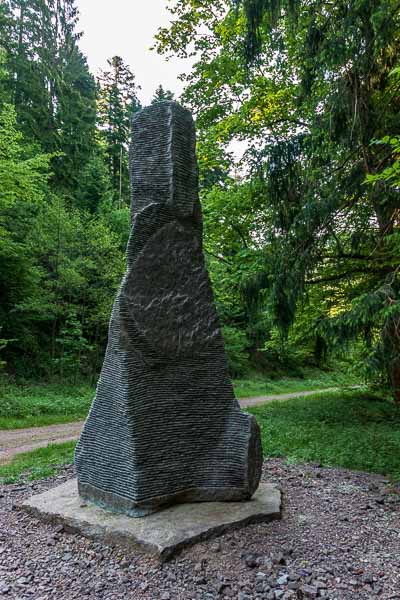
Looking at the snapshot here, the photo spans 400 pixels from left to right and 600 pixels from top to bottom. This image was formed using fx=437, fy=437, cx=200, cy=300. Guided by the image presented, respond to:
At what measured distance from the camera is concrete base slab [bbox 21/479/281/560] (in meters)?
3.10

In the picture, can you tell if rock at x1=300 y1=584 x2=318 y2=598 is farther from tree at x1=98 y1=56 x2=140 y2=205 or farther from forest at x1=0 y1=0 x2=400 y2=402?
tree at x1=98 y1=56 x2=140 y2=205

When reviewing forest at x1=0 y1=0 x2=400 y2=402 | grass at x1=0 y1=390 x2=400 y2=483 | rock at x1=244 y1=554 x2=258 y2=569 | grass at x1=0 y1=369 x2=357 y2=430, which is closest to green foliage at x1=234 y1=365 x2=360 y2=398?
grass at x1=0 y1=369 x2=357 y2=430

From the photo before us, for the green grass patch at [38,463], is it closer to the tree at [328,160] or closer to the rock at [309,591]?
the rock at [309,591]

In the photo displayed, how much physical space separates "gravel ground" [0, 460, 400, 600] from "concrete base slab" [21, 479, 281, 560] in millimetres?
67

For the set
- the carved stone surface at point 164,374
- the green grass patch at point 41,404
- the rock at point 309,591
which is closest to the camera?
the rock at point 309,591

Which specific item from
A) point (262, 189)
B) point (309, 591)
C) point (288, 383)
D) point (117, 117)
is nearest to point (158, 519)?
point (309, 591)

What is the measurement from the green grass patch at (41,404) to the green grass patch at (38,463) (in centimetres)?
285

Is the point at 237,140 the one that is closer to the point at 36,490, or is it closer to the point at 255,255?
the point at 255,255

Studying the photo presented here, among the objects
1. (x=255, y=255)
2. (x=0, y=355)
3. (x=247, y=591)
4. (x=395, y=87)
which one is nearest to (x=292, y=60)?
(x=395, y=87)

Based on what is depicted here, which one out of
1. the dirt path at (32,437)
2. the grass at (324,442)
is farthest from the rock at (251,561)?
the dirt path at (32,437)

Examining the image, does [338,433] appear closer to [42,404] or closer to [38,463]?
[38,463]

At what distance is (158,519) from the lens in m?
3.43

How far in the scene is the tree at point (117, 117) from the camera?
Result: 23.5 metres

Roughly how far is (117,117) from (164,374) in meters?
23.5
